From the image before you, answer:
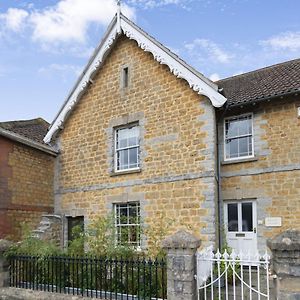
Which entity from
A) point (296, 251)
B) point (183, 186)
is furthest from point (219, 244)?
point (296, 251)

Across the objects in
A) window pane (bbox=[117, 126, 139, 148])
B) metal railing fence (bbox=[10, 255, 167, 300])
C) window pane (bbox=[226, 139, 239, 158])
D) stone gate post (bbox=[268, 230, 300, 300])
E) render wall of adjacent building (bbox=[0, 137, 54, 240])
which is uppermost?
window pane (bbox=[117, 126, 139, 148])

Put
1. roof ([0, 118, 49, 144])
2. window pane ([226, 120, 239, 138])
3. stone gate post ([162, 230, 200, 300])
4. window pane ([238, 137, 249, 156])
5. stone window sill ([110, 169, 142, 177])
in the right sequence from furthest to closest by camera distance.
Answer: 1. roof ([0, 118, 49, 144])
2. stone window sill ([110, 169, 142, 177])
3. window pane ([226, 120, 239, 138])
4. window pane ([238, 137, 249, 156])
5. stone gate post ([162, 230, 200, 300])

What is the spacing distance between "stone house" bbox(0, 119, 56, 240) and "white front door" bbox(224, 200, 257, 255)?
24.4 ft

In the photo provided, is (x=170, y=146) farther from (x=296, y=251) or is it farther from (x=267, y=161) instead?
(x=296, y=251)

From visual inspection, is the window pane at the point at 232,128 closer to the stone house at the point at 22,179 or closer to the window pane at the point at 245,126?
the window pane at the point at 245,126

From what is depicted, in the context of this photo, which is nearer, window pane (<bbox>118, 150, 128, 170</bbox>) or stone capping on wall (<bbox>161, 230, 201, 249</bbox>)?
stone capping on wall (<bbox>161, 230, 201, 249</bbox>)

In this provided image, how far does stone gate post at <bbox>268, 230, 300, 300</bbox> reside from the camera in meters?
6.65

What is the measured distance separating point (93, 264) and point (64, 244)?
7234 mm

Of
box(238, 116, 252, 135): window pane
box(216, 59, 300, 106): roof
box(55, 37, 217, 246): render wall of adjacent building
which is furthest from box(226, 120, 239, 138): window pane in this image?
box(55, 37, 217, 246): render wall of adjacent building

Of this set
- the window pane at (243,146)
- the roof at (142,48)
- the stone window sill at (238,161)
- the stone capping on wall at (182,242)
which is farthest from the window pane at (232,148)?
the stone capping on wall at (182,242)

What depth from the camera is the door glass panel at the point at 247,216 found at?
522 inches

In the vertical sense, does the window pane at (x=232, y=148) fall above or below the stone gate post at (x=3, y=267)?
above

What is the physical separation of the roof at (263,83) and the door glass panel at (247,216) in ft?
11.2

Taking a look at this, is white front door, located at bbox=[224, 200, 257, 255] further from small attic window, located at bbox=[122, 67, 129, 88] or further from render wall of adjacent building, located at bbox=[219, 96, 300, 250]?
small attic window, located at bbox=[122, 67, 129, 88]
